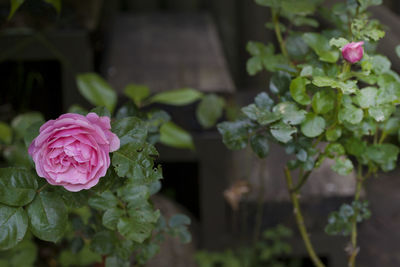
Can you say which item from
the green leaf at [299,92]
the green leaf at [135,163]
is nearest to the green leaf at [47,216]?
the green leaf at [135,163]

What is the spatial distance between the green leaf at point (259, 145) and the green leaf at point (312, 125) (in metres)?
0.10

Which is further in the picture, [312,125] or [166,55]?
[166,55]

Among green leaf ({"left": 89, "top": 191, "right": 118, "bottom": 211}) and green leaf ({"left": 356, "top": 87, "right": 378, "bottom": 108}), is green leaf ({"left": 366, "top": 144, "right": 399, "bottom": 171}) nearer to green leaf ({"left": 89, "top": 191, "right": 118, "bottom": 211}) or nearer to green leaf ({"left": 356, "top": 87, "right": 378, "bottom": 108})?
green leaf ({"left": 356, "top": 87, "right": 378, "bottom": 108})

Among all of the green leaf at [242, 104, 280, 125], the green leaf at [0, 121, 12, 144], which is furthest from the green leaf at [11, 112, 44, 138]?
the green leaf at [242, 104, 280, 125]

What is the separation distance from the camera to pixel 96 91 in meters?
1.61

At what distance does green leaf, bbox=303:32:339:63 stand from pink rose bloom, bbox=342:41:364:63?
0.12 meters

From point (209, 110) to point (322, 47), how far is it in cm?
77

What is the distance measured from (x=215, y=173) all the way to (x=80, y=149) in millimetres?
1163

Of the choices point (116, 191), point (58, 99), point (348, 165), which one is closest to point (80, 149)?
point (116, 191)

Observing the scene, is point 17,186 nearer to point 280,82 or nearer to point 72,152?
point 72,152

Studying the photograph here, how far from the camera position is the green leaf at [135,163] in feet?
2.87

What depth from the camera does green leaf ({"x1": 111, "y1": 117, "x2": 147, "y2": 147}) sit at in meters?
0.91

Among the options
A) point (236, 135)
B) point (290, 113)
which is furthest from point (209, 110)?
point (290, 113)

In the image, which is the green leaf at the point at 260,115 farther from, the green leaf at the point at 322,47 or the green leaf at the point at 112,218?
the green leaf at the point at 112,218
